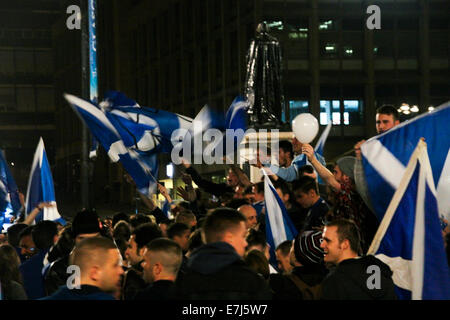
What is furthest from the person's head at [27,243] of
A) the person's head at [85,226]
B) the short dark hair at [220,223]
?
the short dark hair at [220,223]

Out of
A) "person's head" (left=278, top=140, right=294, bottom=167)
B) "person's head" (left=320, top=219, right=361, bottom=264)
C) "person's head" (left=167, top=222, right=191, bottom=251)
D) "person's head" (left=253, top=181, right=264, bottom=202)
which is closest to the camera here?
"person's head" (left=320, top=219, right=361, bottom=264)

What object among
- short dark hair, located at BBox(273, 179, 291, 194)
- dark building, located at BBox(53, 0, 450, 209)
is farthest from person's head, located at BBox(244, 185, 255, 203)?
dark building, located at BBox(53, 0, 450, 209)

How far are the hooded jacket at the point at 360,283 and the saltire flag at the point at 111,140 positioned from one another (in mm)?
6184

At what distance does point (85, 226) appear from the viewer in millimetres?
6684

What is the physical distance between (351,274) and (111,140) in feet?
22.3

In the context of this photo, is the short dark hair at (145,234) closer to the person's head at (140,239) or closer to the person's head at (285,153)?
the person's head at (140,239)

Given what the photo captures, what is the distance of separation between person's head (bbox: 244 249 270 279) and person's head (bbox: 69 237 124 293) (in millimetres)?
1299

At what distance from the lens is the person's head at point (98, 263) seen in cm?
441

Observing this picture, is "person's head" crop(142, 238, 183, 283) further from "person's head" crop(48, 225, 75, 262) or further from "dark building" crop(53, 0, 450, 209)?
"dark building" crop(53, 0, 450, 209)

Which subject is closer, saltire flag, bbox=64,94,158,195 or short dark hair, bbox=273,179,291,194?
short dark hair, bbox=273,179,291,194

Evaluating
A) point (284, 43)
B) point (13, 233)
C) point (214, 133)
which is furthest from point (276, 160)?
point (284, 43)

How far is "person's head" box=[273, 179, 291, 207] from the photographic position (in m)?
8.14

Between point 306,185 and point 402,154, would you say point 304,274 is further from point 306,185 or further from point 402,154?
point 306,185

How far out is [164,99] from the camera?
52.6m
